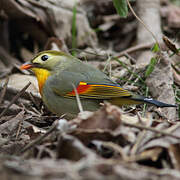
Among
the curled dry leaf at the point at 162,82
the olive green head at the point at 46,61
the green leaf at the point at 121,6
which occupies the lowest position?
the curled dry leaf at the point at 162,82

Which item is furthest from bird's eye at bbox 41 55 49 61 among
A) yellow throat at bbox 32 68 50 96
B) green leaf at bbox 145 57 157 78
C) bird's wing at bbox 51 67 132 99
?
green leaf at bbox 145 57 157 78

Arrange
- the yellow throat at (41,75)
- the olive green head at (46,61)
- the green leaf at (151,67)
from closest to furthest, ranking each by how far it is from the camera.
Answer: the yellow throat at (41,75) < the olive green head at (46,61) < the green leaf at (151,67)

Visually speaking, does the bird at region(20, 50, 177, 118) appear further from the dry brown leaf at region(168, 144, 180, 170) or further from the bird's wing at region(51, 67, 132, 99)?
the dry brown leaf at region(168, 144, 180, 170)

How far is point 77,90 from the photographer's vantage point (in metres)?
3.54

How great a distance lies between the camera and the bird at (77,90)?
3.49m

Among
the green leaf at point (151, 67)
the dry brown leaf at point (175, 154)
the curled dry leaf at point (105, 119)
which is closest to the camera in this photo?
the dry brown leaf at point (175, 154)

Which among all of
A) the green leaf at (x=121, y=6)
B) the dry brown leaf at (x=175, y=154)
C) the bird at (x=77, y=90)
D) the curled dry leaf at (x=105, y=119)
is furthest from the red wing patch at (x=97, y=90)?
the dry brown leaf at (x=175, y=154)

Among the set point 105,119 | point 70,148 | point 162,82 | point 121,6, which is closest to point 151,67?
point 162,82

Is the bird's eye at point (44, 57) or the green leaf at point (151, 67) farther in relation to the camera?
the green leaf at point (151, 67)

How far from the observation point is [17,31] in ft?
21.4

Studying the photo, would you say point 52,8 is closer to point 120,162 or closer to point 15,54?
point 15,54

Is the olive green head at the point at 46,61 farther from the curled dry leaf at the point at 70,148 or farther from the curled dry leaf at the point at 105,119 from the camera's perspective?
the curled dry leaf at the point at 70,148

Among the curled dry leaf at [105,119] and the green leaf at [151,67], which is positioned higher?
the curled dry leaf at [105,119]

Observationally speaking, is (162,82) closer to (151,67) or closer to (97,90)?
Answer: (151,67)
